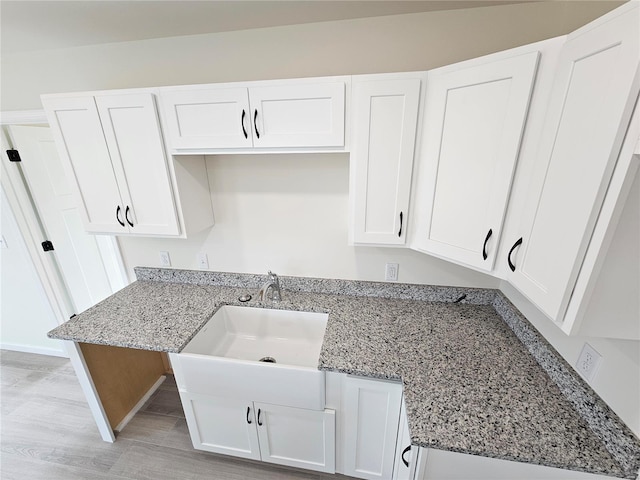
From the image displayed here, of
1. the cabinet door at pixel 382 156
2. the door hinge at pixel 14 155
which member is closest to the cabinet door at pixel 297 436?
the cabinet door at pixel 382 156

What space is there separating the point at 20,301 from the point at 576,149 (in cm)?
389

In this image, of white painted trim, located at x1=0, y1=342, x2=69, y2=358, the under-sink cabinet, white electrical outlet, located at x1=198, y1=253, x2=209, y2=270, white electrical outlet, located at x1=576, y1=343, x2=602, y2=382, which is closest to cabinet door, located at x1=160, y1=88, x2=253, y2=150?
the under-sink cabinet

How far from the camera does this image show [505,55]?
3.00 feet

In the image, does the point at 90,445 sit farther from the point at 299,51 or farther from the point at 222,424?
the point at 299,51

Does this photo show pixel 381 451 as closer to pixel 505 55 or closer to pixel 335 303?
pixel 335 303

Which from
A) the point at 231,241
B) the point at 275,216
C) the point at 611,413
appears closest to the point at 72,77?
the point at 231,241

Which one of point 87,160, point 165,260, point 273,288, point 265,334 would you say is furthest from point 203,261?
point 87,160

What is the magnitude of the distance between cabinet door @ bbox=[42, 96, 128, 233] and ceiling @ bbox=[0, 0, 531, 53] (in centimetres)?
33

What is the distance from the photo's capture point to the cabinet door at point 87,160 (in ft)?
4.62

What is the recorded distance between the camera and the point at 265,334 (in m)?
1.79

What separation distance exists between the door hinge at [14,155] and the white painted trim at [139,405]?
2065 millimetres

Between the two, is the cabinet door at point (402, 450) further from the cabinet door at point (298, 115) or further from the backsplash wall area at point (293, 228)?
the cabinet door at point (298, 115)

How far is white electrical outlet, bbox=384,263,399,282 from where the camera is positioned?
1.69 meters

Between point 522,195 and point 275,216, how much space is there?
128cm
